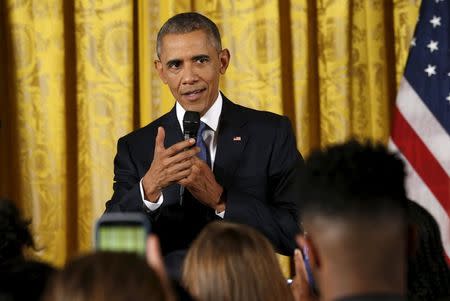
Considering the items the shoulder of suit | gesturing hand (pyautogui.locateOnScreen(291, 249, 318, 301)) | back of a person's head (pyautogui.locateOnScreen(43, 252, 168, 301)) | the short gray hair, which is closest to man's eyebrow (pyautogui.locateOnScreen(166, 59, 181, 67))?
the short gray hair

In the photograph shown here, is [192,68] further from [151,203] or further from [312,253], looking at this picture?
[312,253]

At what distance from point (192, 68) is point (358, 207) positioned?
183cm

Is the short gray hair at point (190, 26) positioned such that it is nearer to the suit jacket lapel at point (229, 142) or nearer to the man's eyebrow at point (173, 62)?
the man's eyebrow at point (173, 62)

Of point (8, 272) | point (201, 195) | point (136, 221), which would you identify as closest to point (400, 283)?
point (136, 221)

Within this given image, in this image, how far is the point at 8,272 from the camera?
164cm

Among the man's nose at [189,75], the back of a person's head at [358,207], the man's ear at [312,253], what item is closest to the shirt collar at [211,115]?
the man's nose at [189,75]

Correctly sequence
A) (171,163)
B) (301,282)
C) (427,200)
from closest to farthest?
(301,282)
(171,163)
(427,200)

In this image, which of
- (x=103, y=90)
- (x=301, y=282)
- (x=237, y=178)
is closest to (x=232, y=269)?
(x=301, y=282)

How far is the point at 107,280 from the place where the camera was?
4.25 ft

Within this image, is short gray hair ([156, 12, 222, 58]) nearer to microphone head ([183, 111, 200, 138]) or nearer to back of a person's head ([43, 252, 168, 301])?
microphone head ([183, 111, 200, 138])

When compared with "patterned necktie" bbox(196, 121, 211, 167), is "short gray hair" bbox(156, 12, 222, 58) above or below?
above

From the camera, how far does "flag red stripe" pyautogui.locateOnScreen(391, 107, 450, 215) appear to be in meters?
4.35

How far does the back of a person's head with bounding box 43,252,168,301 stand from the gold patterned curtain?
332 centimetres

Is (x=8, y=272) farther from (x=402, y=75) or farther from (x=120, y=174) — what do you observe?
(x=402, y=75)
